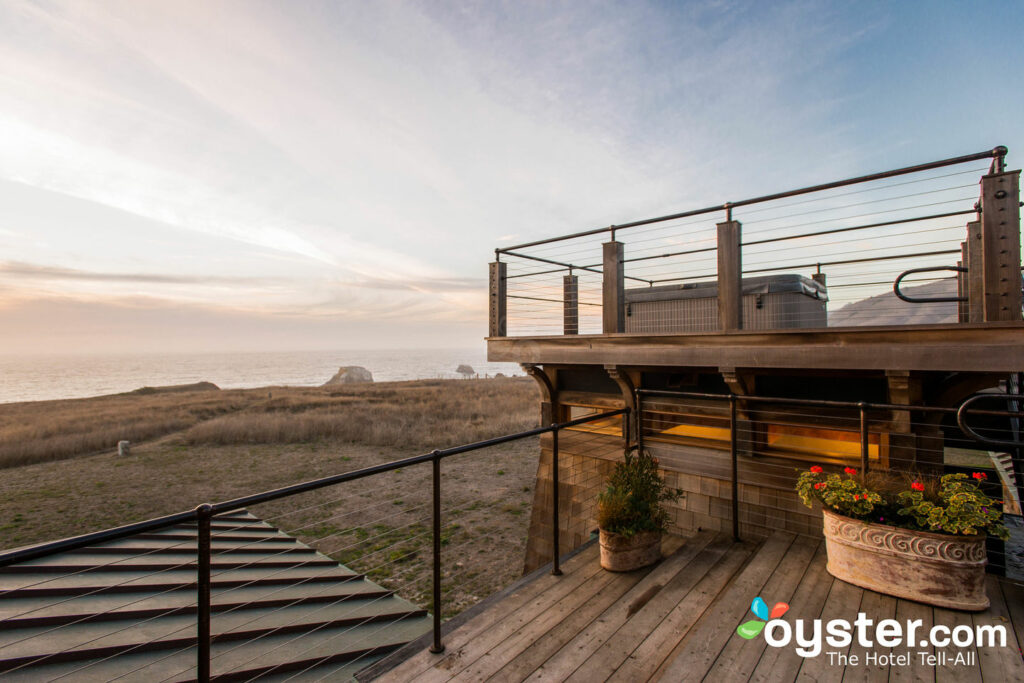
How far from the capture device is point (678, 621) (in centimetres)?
266

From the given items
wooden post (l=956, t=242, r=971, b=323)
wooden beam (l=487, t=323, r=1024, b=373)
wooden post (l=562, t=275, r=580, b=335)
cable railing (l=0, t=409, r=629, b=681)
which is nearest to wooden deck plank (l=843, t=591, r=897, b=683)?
cable railing (l=0, t=409, r=629, b=681)

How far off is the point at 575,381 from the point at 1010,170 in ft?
16.9

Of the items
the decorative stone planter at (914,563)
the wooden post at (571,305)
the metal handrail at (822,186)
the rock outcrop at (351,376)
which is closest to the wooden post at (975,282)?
the metal handrail at (822,186)

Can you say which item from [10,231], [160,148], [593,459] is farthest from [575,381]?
[10,231]

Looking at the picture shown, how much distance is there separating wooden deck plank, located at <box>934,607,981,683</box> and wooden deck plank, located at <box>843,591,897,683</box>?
0.66 feet

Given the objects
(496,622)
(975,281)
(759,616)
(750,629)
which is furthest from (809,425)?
(496,622)

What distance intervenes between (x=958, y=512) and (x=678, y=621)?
1.85 metres

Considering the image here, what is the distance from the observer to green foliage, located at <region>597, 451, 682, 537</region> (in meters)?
3.50

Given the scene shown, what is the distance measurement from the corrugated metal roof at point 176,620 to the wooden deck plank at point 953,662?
12.7 ft

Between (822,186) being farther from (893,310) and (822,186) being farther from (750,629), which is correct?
(893,310)

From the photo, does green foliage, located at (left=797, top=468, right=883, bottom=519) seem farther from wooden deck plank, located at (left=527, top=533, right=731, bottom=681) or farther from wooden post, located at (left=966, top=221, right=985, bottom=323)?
wooden post, located at (left=966, top=221, right=985, bottom=323)

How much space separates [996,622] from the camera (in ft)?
Result: 7.88

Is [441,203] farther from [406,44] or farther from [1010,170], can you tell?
[1010,170]

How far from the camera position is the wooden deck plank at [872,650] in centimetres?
205
